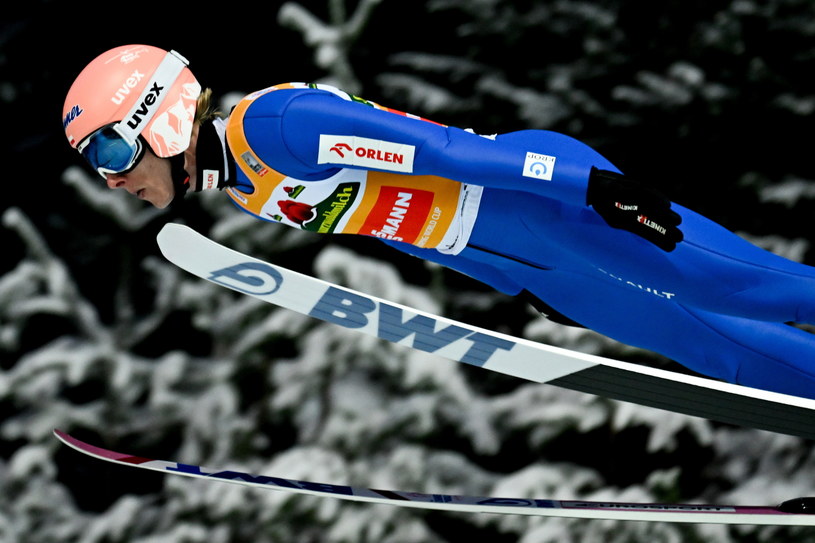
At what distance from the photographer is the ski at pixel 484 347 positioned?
226cm

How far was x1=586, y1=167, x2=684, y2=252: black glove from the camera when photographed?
6.32 feet

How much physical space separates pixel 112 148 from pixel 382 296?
2014 millimetres

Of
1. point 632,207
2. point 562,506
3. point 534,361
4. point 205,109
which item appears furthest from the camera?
point 562,506

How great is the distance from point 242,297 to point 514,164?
2466 millimetres

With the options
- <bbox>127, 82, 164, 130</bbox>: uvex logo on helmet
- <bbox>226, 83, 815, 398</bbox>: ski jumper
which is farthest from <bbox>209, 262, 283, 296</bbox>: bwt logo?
<bbox>127, 82, 164, 130</bbox>: uvex logo on helmet

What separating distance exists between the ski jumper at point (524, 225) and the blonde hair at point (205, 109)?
112 mm

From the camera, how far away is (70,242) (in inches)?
183

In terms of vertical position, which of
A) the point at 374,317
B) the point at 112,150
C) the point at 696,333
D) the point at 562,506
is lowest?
the point at 562,506

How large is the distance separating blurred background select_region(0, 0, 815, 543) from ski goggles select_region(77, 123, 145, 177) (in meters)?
1.92

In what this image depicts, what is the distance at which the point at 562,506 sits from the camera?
2510mm

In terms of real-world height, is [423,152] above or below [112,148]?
above

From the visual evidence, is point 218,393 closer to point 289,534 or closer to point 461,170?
point 289,534

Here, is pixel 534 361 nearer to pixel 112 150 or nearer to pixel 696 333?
pixel 696 333

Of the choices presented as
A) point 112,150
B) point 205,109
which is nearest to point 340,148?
point 205,109
